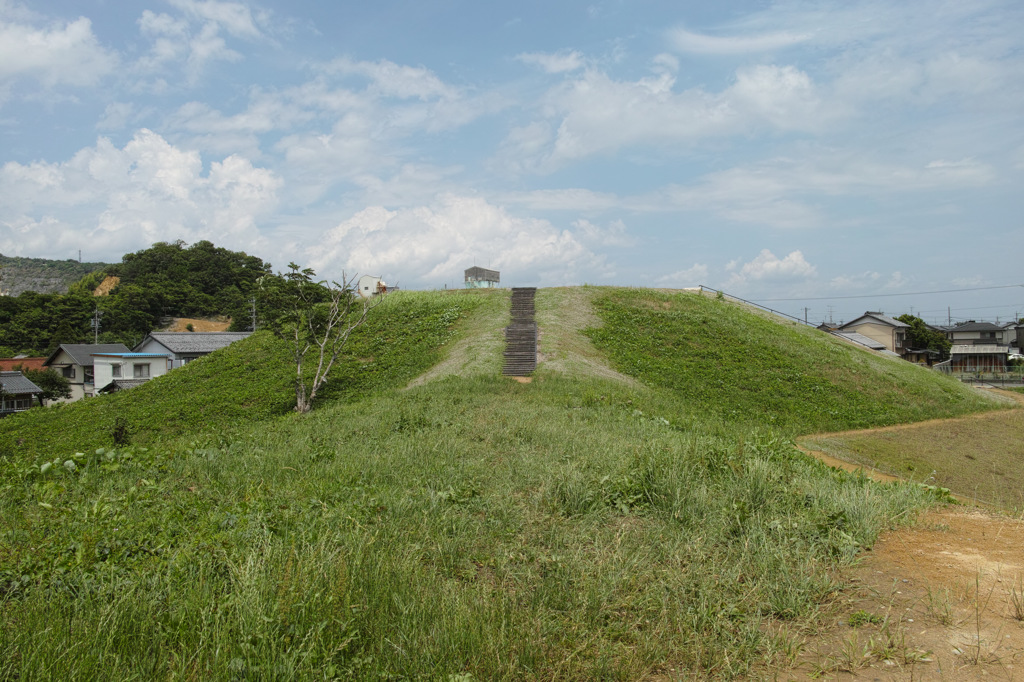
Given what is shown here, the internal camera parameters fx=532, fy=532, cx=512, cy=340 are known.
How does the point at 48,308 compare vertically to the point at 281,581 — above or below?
above

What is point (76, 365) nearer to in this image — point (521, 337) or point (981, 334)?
point (521, 337)

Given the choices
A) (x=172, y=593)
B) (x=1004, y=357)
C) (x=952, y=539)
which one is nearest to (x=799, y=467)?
(x=952, y=539)

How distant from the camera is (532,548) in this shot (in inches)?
174

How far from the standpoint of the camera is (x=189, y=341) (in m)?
45.1

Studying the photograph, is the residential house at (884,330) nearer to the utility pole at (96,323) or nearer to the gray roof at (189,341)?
the gray roof at (189,341)

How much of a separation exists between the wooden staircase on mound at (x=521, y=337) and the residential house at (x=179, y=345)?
26662 millimetres

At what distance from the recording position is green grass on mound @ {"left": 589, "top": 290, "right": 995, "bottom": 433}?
1683 cm

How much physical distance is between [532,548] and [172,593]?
2536mm

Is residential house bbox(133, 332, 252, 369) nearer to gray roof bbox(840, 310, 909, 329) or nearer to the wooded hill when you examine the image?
gray roof bbox(840, 310, 909, 329)

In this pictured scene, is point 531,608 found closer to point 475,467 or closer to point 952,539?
point 475,467

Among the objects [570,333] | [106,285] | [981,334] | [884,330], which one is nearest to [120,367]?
[570,333]

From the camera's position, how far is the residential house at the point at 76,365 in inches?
1721

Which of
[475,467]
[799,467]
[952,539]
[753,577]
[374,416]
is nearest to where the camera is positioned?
[753,577]

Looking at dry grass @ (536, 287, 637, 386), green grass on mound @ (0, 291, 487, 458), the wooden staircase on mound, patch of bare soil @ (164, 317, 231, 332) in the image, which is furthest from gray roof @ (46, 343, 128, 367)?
dry grass @ (536, 287, 637, 386)
